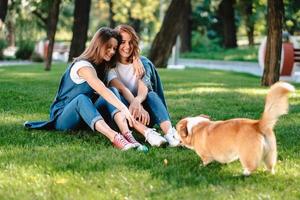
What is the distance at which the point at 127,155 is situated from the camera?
5504 mm

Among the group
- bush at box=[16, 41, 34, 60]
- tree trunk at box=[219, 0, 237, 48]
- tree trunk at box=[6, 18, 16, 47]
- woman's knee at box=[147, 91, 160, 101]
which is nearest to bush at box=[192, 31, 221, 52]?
tree trunk at box=[219, 0, 237, 48]

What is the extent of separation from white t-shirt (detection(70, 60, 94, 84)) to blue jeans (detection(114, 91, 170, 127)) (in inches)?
17.3

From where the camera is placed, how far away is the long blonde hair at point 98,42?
6309 millimetres

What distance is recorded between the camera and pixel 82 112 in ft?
20.4

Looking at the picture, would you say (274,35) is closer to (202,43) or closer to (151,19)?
(202,43)

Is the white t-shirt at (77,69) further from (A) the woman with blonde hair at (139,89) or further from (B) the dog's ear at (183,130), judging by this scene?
(B) the dog's ear at (183,130)

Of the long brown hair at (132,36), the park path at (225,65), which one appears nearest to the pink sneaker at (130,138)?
the long brown hair at (132,36)

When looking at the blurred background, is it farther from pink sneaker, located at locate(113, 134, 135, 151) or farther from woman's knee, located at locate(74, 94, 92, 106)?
pink sneaker, located at locate(113, 134, 135, 151)

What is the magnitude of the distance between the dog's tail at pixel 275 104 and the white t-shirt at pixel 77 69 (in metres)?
2.46

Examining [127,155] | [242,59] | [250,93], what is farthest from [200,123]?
[242,59]

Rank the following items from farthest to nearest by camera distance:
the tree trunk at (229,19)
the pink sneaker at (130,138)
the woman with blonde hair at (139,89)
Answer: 1. the tree trunk at (229,19)
2. the woman with blonde hair at (139,89)
3. the pink sneaker at (130,138)

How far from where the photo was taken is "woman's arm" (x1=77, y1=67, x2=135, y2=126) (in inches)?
237

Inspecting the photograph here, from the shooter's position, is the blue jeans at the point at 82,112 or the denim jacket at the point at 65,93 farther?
the denim jacket at the point at 65,93

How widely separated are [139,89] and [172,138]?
0.82 meters
